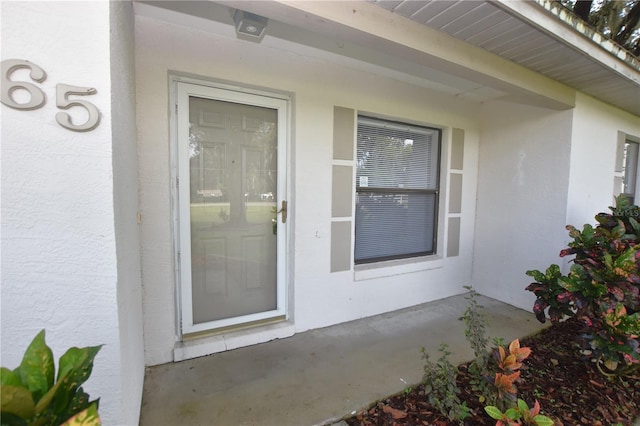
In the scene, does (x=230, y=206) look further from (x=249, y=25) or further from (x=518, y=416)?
(x=518, y=416)

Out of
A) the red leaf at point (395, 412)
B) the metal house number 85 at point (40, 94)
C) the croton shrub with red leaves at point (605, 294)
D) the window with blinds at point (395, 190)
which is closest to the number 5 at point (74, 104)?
the metal house number 85 at point (40, 94)

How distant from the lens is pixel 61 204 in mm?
967

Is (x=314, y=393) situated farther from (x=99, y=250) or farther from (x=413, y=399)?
(x=99, y=250)

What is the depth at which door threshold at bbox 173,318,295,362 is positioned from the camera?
2207 mm

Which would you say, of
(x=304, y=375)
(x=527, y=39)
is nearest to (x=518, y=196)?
(x=527, y=39)

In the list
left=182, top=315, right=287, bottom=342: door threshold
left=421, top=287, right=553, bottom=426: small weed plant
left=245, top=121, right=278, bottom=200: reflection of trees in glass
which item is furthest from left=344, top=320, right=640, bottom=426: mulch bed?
left=245, top=121, right=278, bottom=200: reflection of trees in glass

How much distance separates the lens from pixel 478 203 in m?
3.77

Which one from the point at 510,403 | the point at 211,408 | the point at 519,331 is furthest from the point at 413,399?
the point at 519,331

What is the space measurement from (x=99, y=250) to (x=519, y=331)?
349 centimetres

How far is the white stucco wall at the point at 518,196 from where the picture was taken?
9.95ft

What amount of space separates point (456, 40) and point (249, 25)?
1.45 meters

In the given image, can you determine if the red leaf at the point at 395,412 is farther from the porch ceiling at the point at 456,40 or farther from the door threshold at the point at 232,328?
the porch ceiling at the point at 456,40

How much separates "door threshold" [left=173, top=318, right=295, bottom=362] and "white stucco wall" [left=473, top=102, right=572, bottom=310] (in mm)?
2744

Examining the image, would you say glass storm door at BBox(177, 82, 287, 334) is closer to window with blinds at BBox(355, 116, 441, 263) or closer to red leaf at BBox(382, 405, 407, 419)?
window with blinds at BBox(355, 116, 441, 263)
